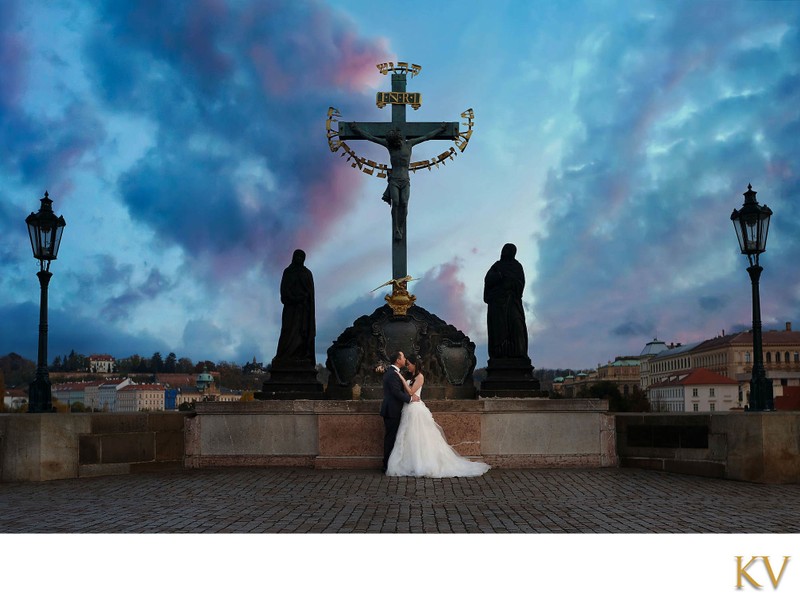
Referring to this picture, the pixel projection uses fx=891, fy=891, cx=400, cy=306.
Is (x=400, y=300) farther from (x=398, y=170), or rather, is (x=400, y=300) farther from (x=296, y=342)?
(x=398, y=170)

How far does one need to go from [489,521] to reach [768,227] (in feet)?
28.0

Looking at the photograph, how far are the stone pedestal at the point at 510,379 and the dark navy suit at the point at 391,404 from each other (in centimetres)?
279

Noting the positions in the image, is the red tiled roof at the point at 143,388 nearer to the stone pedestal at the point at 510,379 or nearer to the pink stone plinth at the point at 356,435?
the pink stone plinth at the point at 356,435

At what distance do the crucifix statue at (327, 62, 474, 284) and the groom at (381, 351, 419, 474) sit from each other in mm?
4124

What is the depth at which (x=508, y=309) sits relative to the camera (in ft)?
54.9

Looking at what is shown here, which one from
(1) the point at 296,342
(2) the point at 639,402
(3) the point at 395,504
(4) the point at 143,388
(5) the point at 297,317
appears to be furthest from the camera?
(2) the point at 639,402

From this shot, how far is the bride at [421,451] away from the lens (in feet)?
44.4

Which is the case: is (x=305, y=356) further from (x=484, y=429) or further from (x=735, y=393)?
(x=735, y=393)

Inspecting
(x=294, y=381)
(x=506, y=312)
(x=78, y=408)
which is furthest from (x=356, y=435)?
(x=78, y=408)

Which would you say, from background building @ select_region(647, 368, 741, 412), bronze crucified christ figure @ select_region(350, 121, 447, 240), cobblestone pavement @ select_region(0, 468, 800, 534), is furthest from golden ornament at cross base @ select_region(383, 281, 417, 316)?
background building @ select_region(647, 368, 741, 412)

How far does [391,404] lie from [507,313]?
3.80 metres

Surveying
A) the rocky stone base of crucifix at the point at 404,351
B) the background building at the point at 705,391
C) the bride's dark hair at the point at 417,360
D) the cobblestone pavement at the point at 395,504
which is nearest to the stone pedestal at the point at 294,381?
the rocky stone base of crucifix at the point at 404,351

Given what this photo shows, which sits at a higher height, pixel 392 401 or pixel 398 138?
pixel 398 138

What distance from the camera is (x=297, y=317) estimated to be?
16938 mm
